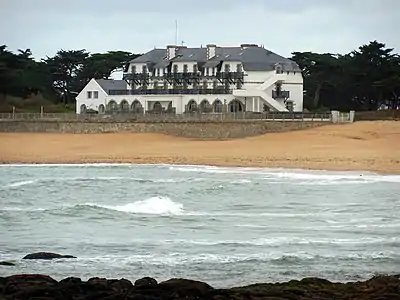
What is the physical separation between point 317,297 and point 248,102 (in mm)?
34065

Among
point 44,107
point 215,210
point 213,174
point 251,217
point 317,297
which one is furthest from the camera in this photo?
point 44,107

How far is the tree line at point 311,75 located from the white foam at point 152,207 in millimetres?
19085

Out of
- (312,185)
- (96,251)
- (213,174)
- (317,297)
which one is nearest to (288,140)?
(213,174)

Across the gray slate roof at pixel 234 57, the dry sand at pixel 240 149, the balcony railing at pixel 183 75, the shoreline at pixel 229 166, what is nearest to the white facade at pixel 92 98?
the balcony railing at pixel 183 75

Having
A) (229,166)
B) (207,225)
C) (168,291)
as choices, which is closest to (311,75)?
(229,166)

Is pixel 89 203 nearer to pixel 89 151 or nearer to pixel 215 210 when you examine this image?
pixel 215 210

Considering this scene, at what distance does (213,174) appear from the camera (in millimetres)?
20109

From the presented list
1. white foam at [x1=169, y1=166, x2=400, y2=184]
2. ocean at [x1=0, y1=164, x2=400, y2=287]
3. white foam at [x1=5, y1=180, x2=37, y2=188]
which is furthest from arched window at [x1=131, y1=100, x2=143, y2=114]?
white foam at [x1=5, y1=180, x2=37, y2=188]

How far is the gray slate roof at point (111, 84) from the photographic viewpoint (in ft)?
138

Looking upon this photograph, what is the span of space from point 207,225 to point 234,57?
31.9 m

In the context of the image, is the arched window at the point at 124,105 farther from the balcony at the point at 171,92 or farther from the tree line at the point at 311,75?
the tree line at the point at 311,75

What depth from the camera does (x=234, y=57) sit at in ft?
140

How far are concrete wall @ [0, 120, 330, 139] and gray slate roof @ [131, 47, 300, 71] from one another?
340 inches

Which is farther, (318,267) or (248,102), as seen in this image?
(248,102)
